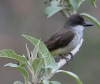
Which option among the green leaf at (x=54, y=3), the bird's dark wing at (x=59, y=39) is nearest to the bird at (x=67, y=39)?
the bird's dark wing at (x=59, y=39)

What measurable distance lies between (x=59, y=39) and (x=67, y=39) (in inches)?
5.2

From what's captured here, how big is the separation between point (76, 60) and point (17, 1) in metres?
2.89

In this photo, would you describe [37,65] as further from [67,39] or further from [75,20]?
[75,20]

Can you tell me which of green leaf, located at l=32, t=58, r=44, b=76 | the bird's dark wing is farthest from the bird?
green leaf, located at l=32, t=58, r=44, b=76

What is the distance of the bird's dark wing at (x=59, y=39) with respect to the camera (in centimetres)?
456

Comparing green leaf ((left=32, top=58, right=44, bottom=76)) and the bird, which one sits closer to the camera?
green leaf ((left=32, top=58, right=44, bottom=76))

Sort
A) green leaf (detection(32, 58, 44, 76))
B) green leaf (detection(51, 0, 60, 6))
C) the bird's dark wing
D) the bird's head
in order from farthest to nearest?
1. the bird's head
2. the bird's dark wing
3. green leaf (detection(51, 0, 60, 6))
4. green leaf (detection(32, 58, 44, 76))

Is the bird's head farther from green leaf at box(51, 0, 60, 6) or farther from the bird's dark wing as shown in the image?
green leaf at box(51, 0, 60, 6)

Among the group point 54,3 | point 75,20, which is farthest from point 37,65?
point 75,20

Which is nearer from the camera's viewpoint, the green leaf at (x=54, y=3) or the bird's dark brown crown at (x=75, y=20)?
the green leaf at (x=54, y=3)

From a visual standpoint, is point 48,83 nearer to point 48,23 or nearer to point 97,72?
point 97,72

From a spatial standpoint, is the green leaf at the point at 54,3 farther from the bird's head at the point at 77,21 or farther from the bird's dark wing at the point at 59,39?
the bird's head at the point at 77,21

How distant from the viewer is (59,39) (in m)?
4.71

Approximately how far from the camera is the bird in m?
4.58
